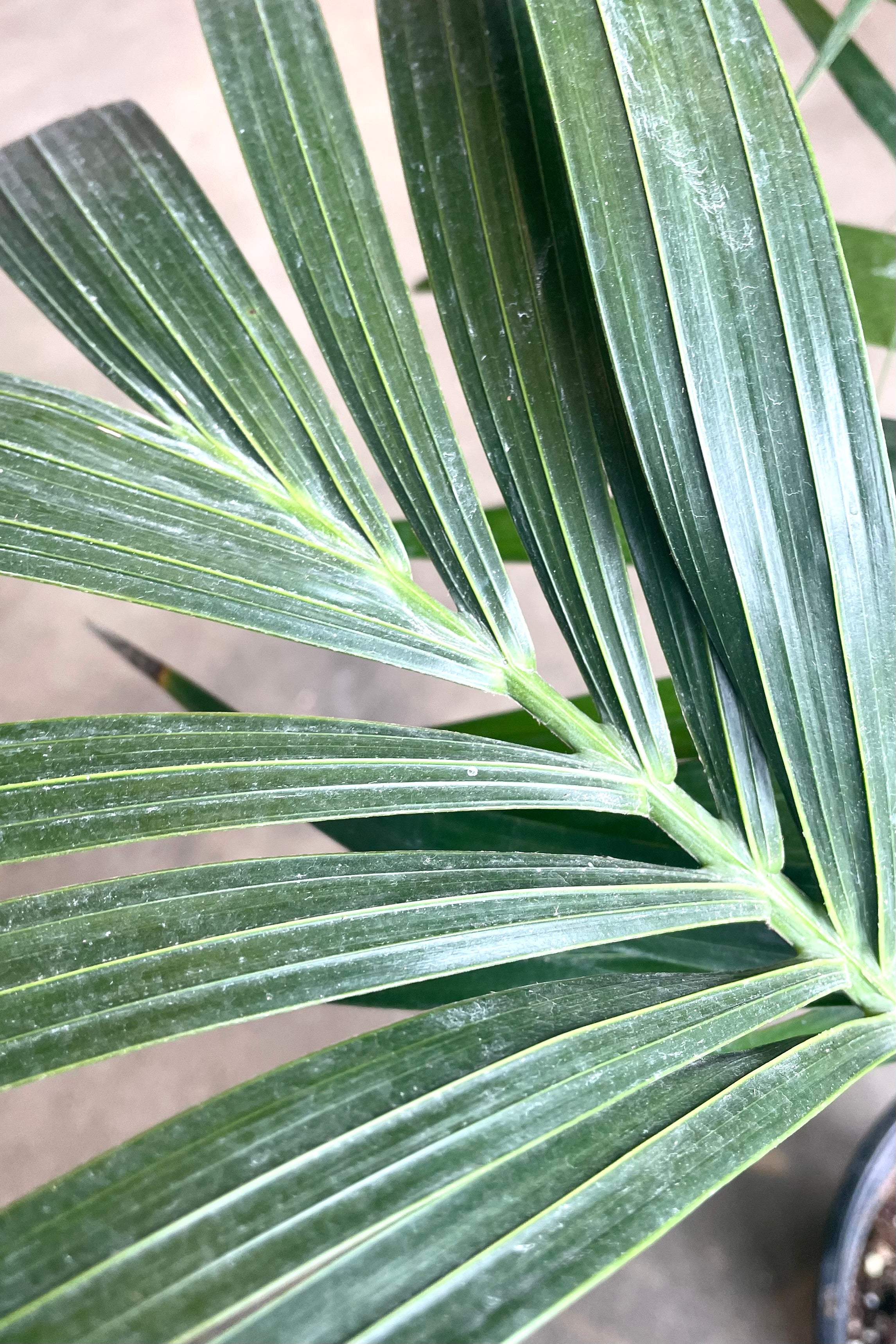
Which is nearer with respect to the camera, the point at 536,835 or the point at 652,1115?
the point at 652,1115

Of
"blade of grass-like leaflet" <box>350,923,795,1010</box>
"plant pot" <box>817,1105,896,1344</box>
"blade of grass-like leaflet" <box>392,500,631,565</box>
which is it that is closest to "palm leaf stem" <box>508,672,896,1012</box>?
"blade of grass-like leaflet" <box>350,923,795,1010</box>

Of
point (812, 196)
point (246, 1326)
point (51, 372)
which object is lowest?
point (246, 1326)

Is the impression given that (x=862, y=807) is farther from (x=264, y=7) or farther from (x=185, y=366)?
(x=264, y=7)

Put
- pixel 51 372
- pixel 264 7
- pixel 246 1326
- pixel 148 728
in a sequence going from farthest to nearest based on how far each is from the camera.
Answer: pixel 51 372 → pixel 264 7 → pixel 148 728 → pixel 246 1326

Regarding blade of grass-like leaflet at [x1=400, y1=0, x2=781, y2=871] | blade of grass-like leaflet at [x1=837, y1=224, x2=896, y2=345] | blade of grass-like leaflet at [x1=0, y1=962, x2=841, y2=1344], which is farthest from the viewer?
blade of grass-like leaflet at [x1=837, y1=224, x2=896, y2=345]

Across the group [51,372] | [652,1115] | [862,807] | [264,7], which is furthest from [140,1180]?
[51,372]

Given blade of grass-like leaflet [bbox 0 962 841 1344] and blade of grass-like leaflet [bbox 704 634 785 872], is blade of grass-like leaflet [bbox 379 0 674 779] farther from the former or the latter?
blade of grass-like leaflet [bbox 0 962 841 1344]

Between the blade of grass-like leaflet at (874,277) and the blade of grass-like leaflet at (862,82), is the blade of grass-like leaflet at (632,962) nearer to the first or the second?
the blade of grass-like leaflet at (874,277)

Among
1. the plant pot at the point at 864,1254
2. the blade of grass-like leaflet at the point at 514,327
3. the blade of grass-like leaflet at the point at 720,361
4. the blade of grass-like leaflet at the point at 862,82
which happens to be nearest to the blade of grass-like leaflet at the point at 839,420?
the blade of grass-like leaflet at the point at 720,361
